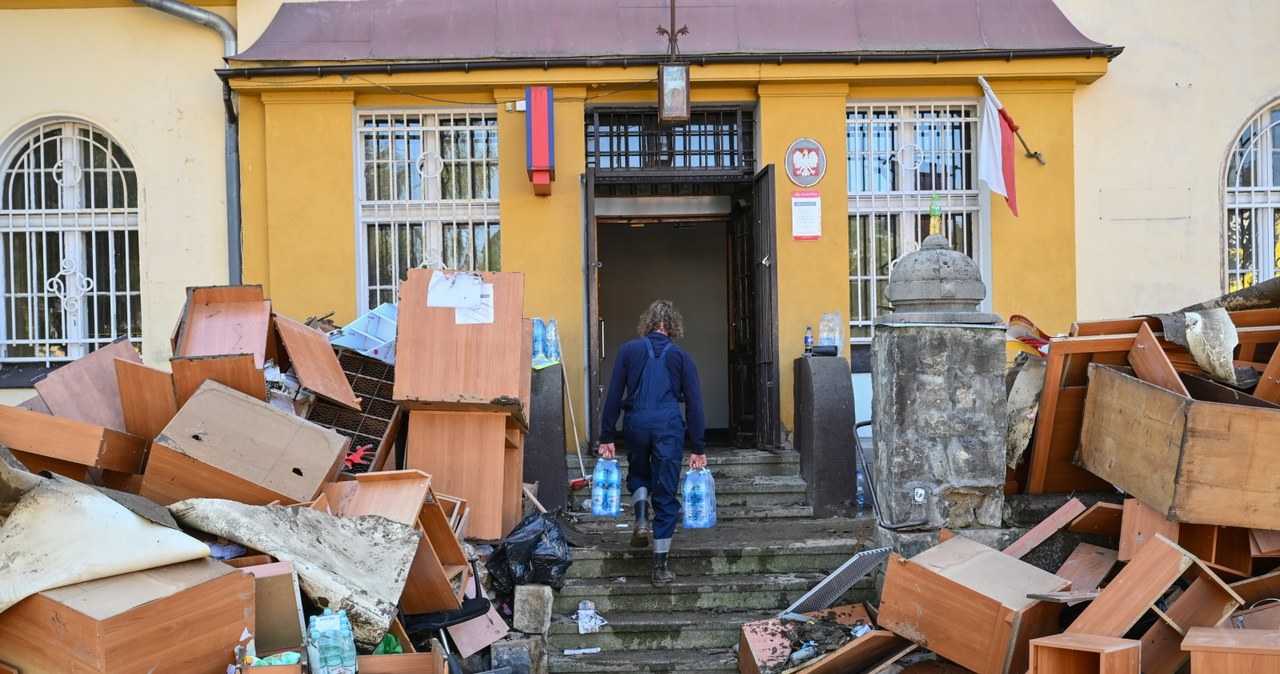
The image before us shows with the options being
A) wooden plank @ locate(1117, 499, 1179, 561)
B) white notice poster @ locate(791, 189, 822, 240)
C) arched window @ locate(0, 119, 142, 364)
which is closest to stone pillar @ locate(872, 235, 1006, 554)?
wooden plank @ locate(1117, 499, 1179, 561)

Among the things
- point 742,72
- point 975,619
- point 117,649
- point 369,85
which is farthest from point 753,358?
point 117,649

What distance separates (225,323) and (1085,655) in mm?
5088

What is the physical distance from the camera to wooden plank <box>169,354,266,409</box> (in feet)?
19.3

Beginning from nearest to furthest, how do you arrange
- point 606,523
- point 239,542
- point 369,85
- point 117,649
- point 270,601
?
1. point 117,649
2. point 270,601
3. point 239,542
4. point 606,523
5. point 369,85

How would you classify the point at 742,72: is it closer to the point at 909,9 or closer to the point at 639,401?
the point at 909,9

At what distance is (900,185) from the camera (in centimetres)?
998

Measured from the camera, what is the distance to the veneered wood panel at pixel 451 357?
682 cm

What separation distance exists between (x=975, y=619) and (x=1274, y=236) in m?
7.10

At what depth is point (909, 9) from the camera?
9.73 meters

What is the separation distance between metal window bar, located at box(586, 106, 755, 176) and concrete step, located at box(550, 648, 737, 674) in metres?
4.86

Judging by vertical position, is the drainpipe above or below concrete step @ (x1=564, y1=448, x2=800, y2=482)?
above

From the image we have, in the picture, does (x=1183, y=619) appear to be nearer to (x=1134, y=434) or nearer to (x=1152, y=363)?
(x=1134, y=434)

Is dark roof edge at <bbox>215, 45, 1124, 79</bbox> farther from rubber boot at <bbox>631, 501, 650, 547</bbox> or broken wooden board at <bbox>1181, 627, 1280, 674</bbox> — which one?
broken wooden board at <bbox>1181, 627, 1280, 674</bbox>

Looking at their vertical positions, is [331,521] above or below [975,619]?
above
